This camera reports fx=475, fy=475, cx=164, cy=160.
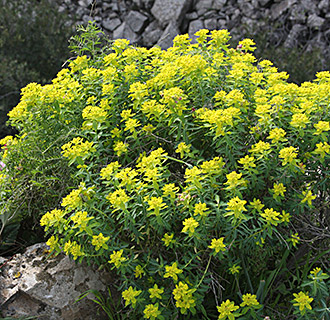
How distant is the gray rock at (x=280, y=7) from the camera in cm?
672

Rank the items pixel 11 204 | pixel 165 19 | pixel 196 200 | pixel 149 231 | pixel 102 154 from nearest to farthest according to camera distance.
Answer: pixel 196 200
pixel 149 231
pixel 102 154
pixel 11 204
pixel 165 19

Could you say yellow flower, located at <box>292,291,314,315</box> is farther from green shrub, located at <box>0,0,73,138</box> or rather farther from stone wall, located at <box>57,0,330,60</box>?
stone wall, located at <box>57,0,330,60</box>

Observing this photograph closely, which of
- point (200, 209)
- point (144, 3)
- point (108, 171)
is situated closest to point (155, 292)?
point (200, 209)

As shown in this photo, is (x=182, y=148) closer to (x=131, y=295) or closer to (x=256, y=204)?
(x=256, y=204)

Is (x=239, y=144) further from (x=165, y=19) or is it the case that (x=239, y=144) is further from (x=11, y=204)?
(x=165, y=19)

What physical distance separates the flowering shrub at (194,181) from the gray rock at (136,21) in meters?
4.87

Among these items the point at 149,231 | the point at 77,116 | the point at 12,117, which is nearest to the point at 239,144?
the point at 149,231

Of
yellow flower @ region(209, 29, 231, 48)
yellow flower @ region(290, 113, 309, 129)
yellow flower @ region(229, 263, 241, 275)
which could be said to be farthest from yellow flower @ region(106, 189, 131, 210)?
yellow flower @ region(209, 29, 231, 48)

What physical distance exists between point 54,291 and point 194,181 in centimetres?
104

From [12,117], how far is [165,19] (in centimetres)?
487

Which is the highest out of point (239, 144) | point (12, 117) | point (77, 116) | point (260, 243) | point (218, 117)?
point (12, 117)

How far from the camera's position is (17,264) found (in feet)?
8.80

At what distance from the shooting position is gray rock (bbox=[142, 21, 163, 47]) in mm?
7211

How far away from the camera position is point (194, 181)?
2.02m
